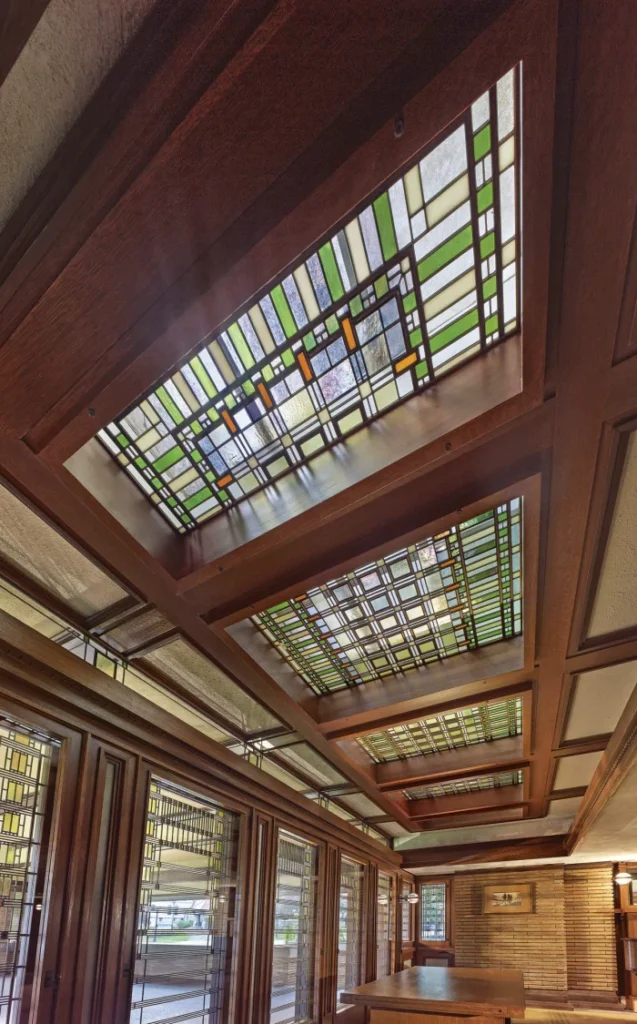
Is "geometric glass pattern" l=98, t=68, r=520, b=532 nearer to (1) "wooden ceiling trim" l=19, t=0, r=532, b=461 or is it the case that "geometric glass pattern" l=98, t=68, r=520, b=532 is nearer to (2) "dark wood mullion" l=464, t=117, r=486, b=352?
(2) "dark wood mullion" l=464, t=117, r=486, b=352

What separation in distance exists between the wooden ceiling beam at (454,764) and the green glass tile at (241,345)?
472 cm

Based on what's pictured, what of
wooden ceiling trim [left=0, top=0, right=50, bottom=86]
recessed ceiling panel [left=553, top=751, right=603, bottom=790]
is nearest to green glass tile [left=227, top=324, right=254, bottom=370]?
wooden ceiling trim [left=0, top=0, right=50, bottom=86]

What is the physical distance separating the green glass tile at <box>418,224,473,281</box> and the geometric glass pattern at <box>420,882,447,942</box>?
39.7 ft

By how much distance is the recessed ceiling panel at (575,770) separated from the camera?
6.17 metres

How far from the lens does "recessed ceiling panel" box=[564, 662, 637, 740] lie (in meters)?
4.21

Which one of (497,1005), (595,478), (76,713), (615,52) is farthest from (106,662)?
(497,1005)

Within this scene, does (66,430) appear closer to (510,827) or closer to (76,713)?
(76,713)

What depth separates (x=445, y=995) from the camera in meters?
5.60

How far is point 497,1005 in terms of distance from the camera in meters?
5.27

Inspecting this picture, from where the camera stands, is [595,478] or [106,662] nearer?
[595,478]

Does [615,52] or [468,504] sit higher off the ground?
[615,52]

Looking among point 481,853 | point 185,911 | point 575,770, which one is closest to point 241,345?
point 185,911

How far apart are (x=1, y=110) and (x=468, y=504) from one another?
192 cm

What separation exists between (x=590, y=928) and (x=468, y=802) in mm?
4910
